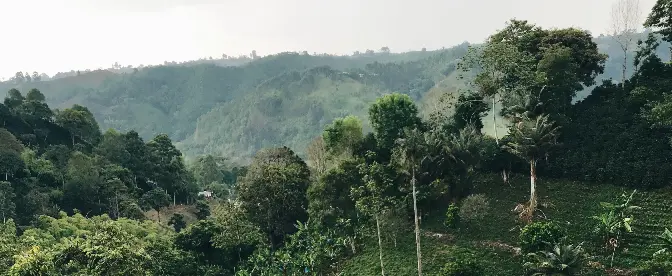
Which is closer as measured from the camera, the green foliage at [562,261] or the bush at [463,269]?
the green foliage at [562,261]

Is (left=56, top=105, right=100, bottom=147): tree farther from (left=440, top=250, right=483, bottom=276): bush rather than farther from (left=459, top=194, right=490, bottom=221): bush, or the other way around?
(left=440, top=250, right=483, bottom=276): bush

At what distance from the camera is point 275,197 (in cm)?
3791

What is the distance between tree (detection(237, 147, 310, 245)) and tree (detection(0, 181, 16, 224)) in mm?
21650

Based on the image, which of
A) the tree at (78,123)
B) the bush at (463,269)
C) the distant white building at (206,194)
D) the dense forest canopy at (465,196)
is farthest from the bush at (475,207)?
the tree at (78,123)

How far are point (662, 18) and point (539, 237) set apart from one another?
2359 cm

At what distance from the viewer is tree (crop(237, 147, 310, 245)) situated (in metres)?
37.8

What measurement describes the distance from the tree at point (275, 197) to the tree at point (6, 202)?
852 inches

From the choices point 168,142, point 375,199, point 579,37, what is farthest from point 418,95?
point 375,199

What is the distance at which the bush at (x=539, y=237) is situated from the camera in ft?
79.4

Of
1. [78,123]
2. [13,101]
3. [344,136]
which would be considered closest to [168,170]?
[78,123]

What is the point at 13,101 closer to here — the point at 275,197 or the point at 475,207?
the point at 275,197

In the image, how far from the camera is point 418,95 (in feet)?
650

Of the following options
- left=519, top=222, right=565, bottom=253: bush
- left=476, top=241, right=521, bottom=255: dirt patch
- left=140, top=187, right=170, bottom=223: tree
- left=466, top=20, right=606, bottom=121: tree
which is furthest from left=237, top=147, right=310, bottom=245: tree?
left=140, top=187, right=170, bottom=223: tree

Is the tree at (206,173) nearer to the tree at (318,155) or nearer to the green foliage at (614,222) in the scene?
the tree at (318,155)
